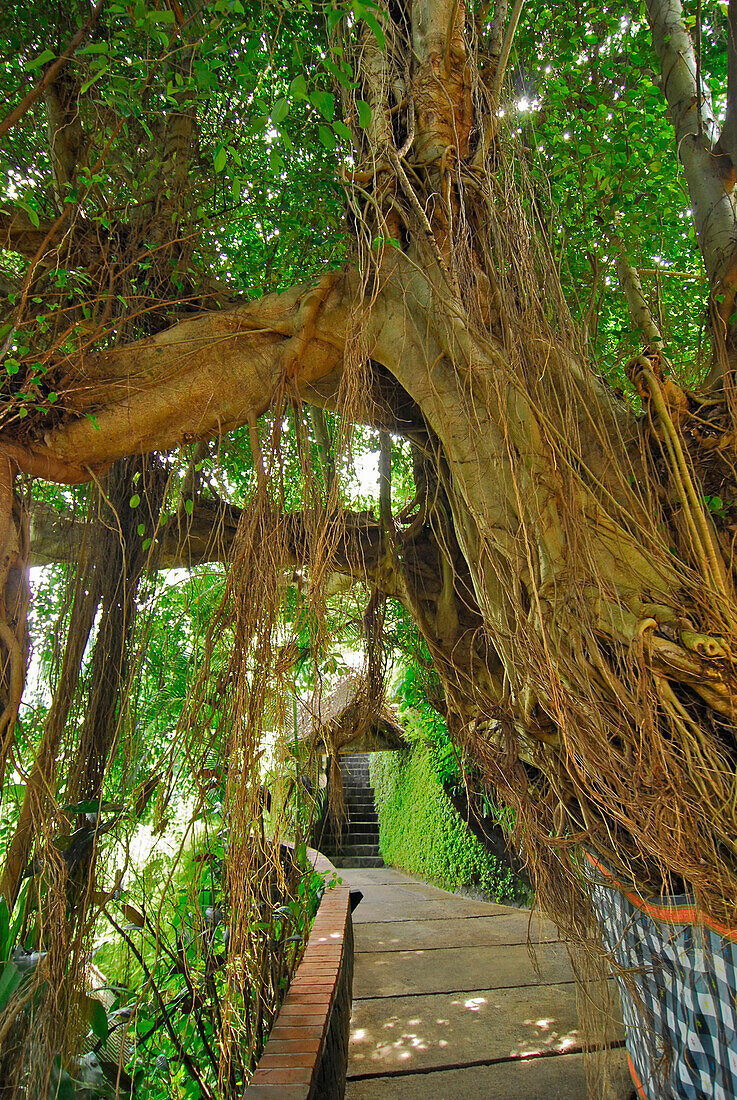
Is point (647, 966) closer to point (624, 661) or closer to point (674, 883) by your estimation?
point (674, 883)

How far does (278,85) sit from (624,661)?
3.95 meters

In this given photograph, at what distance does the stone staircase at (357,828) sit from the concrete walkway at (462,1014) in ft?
15.0

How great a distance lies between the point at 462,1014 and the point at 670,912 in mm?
2098

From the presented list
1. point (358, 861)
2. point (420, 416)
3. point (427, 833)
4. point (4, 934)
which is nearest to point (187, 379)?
point (420, 416)

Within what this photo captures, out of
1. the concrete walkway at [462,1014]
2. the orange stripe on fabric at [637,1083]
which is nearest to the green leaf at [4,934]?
the concrete walkway at [462,1014]

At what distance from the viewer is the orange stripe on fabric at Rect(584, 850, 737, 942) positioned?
178cm

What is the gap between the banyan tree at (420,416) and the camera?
6.69 feet

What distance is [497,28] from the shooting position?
2.94 meters

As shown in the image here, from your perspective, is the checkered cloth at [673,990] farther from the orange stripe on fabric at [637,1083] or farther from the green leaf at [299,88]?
the green leaf at [299,88]

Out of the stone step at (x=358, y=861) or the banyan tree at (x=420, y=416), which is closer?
the banyan tree at (x=420, y=416)

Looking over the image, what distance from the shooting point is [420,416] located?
326 centimetres

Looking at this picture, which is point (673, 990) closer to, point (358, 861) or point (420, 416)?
point (420, 416)

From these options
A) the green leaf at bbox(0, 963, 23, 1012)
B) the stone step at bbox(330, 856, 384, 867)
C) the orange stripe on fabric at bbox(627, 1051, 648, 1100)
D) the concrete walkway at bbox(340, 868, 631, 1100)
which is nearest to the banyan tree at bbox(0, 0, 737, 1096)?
the green leaf at bbox(0, 963, 23, 1012)

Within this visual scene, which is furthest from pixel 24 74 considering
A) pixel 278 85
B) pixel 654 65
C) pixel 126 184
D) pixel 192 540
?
pixel 654 65
